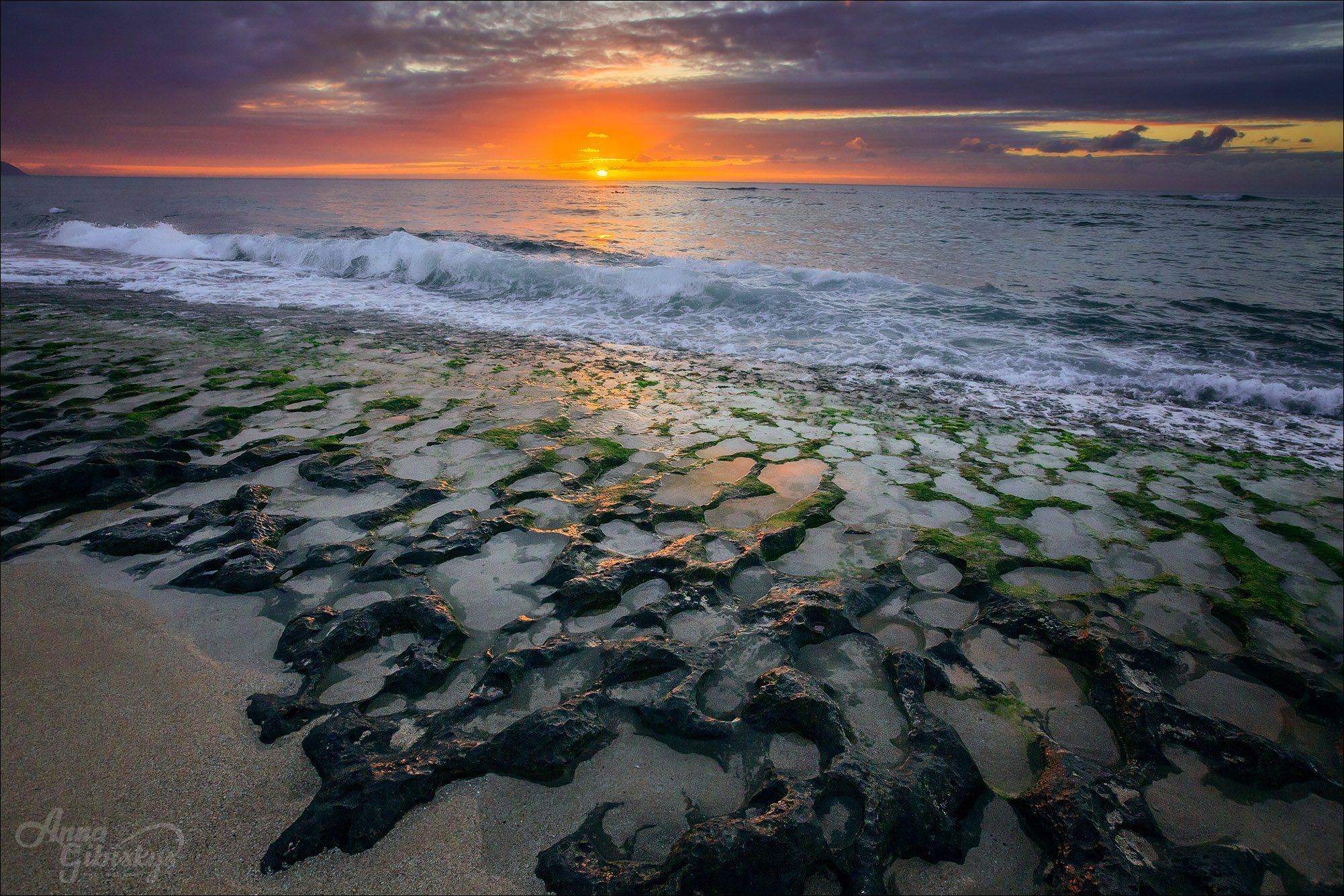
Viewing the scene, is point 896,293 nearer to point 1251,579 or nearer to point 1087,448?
point 1087,448

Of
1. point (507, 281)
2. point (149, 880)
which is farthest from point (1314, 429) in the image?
point (507, 281)

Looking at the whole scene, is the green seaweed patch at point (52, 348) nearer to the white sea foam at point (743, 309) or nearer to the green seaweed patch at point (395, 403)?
the white sea foam at point (743, 309)

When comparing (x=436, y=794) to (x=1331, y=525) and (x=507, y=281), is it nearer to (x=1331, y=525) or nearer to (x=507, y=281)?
(x=1331, y=525)

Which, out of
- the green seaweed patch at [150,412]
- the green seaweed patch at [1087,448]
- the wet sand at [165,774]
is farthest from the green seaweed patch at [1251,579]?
the green seaweed patch at [150,412]

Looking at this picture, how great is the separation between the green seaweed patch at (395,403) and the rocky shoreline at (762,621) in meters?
0.04

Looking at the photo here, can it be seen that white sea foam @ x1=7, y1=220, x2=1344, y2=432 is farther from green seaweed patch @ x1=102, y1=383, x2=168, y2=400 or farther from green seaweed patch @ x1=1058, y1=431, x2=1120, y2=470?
green seaweed patch @ x1=102, y1=383, x2=168, y2=400

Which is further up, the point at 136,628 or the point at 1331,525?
the point at 136,628

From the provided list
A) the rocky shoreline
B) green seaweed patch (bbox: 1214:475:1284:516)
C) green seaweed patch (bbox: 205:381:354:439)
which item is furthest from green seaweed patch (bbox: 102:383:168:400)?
green seaweed patch (bbox: 1214:475:1284:516)

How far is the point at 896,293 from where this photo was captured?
10.7 metres

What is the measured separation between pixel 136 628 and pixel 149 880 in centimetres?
120

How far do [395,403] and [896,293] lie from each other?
9026 millimetres

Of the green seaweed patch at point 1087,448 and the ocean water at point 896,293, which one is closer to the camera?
the green seaweed patch at point 1087,448

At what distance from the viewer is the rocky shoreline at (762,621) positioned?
162 cm

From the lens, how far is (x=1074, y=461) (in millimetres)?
4234
